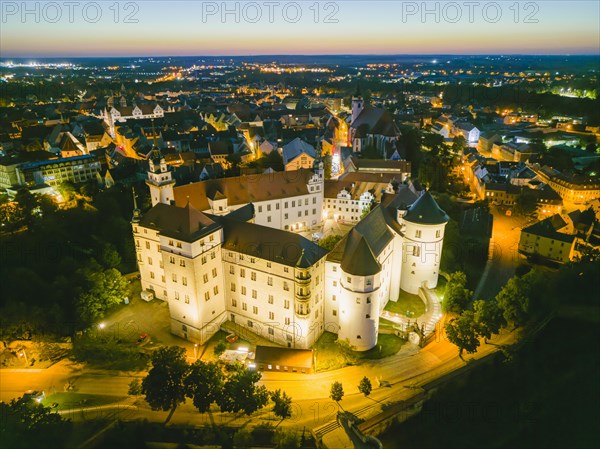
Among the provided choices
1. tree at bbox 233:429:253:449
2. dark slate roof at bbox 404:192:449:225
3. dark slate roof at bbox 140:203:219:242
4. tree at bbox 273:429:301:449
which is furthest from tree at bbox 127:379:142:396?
dark slate roof at bbox 404:192:449:225

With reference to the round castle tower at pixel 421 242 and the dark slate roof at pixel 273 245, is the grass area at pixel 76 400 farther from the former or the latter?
the round castle tower at pixel 421 242

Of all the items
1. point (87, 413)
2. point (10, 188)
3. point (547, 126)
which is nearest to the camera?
point (87, 413)

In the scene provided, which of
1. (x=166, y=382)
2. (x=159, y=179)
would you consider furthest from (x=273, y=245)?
(x=159, y=179)

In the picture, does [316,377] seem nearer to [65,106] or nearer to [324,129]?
[324,129]

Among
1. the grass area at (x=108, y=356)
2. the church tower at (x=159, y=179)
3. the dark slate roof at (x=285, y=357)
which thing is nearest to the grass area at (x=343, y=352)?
the dark slate roof at (x=285, y=357)

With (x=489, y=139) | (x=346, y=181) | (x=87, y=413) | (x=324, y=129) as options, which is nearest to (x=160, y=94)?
(x=324, y=129)

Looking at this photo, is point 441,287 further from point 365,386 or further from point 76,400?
point 76,400
